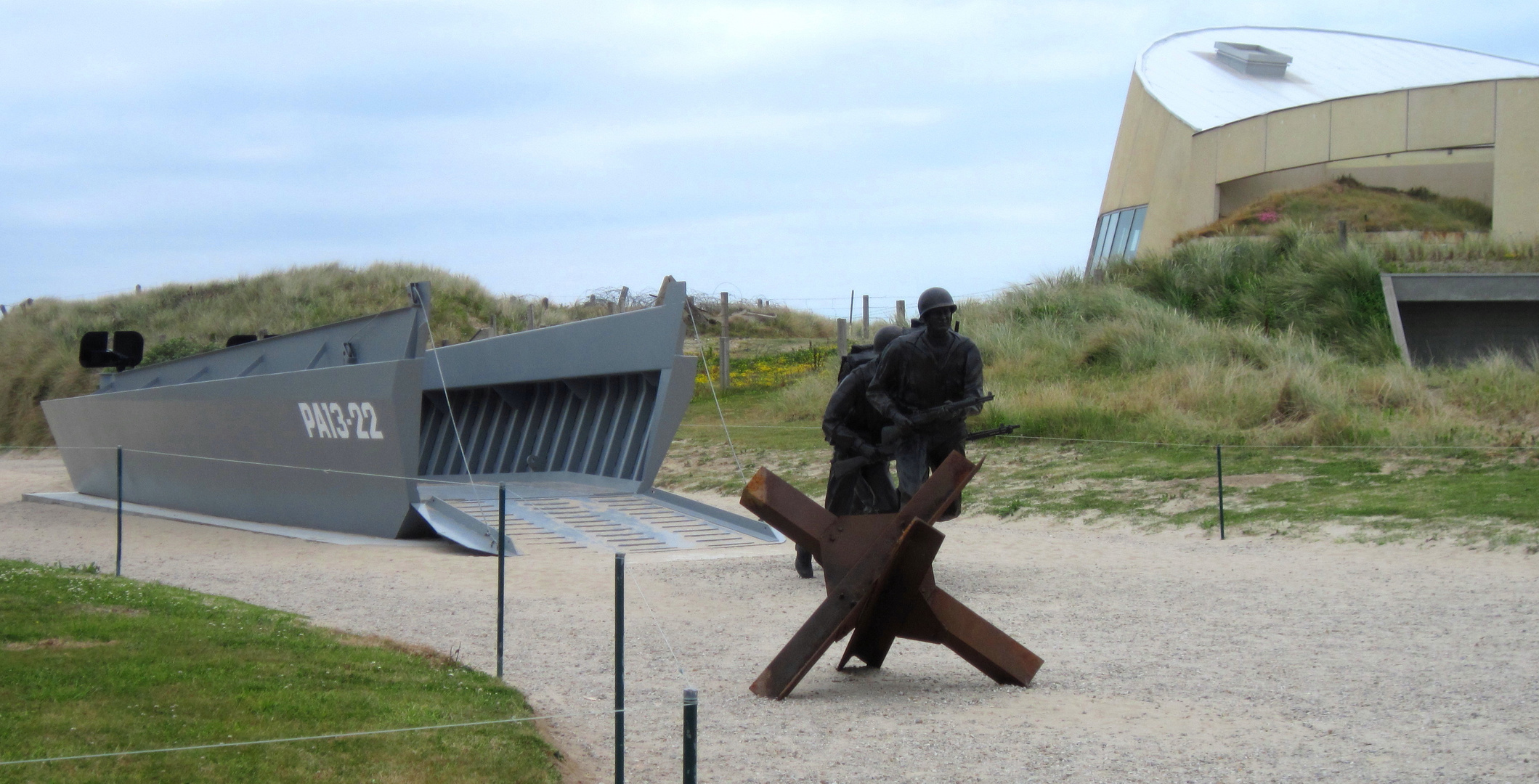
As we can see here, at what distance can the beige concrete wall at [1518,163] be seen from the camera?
23531 millimetres

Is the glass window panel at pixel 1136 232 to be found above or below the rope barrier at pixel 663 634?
above

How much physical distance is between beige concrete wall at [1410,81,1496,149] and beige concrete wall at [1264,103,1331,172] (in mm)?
1701

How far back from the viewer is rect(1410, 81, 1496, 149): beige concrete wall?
987 inches

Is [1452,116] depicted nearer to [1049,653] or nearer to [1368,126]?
[1368,126]

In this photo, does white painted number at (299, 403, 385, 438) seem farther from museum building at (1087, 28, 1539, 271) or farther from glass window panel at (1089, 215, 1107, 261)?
glass window panel at (1089, 215, 1107, 261)

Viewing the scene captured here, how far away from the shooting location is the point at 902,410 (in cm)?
780

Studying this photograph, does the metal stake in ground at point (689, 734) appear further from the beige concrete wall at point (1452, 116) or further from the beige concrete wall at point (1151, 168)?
the beige concrete wall at point (1151, 168)

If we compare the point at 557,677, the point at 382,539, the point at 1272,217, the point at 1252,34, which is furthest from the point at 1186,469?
the point at 1252,34

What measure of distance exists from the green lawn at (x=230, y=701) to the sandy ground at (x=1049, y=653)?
42 cm

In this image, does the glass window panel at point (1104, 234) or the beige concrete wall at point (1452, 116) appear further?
the glass window panel at point (1104, 234)

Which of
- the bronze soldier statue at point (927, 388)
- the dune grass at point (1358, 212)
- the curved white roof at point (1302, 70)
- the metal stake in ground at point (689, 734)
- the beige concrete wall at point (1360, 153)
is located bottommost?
the metal stake in ground at point (689, 734)

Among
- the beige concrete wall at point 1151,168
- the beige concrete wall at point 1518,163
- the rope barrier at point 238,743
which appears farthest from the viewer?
the beige concrete wall at point 1151,168

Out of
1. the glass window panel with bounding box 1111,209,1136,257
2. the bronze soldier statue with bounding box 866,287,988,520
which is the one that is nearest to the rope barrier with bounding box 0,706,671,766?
the bronze soldier statue with bounding box 866,287,988,520

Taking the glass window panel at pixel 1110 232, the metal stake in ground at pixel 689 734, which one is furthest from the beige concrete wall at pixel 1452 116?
the metal stake in ground at pixel 689 734
